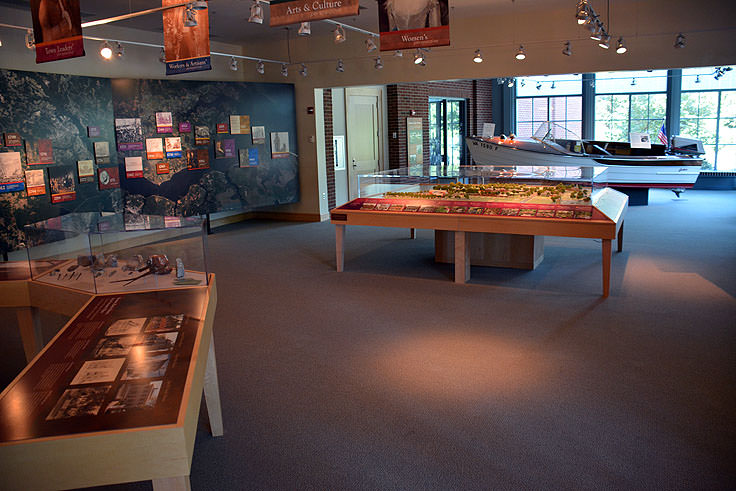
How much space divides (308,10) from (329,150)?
6.45m

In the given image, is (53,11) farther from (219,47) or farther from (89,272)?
(219,47)

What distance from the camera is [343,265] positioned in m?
7.00

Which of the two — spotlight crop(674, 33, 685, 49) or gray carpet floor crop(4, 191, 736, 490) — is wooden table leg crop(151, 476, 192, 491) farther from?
spotlight crop(674, 33, 685, 49)

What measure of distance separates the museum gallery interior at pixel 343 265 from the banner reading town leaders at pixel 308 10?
0.02 meters

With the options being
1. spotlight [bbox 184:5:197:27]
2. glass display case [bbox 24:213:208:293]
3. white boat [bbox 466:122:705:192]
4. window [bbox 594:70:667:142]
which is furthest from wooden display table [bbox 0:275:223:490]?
window [bbox 594:70:667:142]

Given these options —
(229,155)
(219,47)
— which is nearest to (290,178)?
(229,155)

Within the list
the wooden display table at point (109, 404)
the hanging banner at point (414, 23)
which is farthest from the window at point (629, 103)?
the wooden display table at point (109, 404)

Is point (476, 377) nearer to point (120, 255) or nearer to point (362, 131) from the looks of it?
point (120, 255)

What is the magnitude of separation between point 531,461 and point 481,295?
2937 millimetres

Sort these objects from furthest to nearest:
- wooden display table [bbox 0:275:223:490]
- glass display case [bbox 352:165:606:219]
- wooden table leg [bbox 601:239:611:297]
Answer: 1. glass display case [bbox 352:165:606:219]
2. wooden table leg [bbox 601:239:611:297]
3. wooden display table [bbox 0:275:223:490]

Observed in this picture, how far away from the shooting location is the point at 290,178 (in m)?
10.5

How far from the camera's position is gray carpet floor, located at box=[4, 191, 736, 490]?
2896 mm

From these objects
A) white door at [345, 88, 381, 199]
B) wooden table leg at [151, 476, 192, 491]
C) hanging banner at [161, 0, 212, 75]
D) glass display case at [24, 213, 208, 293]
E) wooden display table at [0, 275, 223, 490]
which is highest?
hanging banner at [161, 0, 212, 75]

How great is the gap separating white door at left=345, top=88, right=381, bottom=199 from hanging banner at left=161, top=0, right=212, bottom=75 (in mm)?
6159
